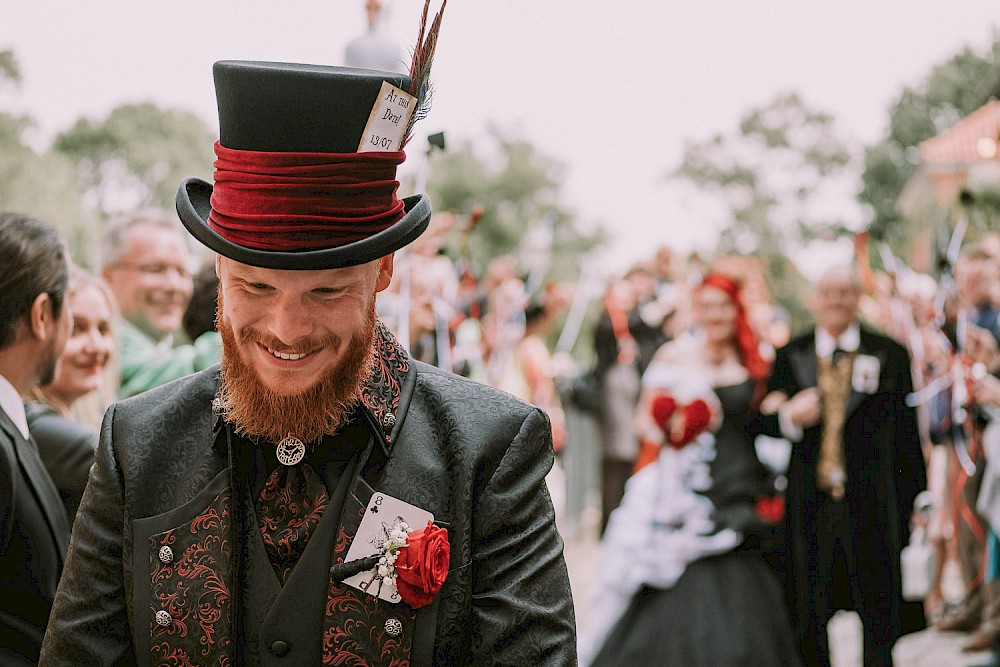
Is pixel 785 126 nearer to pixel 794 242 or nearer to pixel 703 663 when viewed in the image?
pixel 794 242

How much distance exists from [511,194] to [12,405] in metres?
56.7

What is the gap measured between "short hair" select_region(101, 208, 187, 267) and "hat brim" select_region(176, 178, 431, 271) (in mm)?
2482

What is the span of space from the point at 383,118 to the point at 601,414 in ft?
28.6

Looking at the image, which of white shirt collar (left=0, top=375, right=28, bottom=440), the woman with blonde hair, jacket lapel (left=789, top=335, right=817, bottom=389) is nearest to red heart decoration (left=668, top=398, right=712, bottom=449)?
jacket lapel (left=789, top=335, right=817, bottom=389)

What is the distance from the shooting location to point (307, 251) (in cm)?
192

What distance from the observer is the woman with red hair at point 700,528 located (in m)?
5.70

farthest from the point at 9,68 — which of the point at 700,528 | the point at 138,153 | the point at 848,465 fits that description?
the point at 138,153

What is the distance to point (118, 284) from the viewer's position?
14.7 ft

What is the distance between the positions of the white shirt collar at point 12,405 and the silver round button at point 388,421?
1.09 meters

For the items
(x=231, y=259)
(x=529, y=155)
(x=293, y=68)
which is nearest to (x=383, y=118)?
(x=293, y=68)

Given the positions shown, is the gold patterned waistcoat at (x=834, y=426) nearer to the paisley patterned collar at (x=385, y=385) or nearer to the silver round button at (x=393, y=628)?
the paisley patterned collar at (x=385, y=385)

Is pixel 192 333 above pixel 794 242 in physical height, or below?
above

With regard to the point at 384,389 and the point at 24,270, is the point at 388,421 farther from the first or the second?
the point at 24,270

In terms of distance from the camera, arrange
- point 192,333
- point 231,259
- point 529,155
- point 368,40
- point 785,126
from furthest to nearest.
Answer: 1. point 785,126
2. point 529,155
3. point 192,333
4. point 368,40
5. point 231,259
